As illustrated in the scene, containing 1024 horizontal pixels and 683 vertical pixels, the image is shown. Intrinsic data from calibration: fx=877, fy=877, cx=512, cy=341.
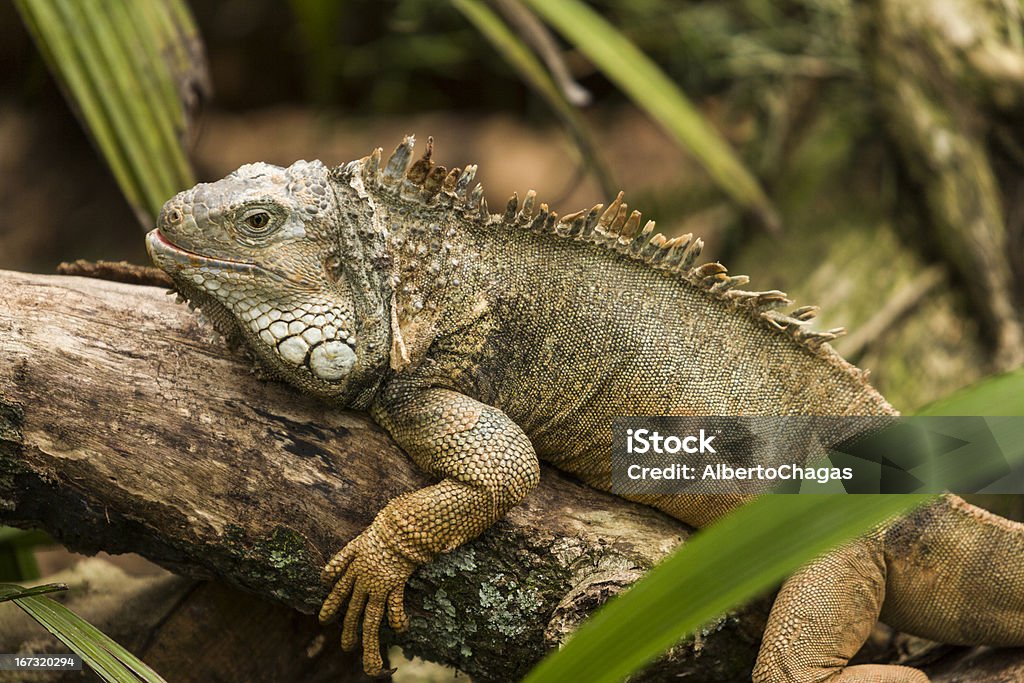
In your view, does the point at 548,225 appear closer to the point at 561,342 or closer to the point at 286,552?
the point at 561,342

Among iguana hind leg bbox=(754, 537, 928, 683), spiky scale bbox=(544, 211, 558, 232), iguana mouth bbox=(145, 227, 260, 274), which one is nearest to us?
A: iguana mouth bbox=(145, 227, 260, 274)

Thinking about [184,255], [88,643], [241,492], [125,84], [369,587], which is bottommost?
[88,643]

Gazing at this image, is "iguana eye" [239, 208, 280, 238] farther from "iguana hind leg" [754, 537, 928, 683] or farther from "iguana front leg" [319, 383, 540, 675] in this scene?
"iguana hind leg" [754, 537, 928, 683]

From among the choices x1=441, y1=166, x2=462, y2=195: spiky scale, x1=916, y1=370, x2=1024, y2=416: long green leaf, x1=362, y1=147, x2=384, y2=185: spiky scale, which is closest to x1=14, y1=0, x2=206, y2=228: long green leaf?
x1=362, y1=147, x2=384, y2=185: spiky scale

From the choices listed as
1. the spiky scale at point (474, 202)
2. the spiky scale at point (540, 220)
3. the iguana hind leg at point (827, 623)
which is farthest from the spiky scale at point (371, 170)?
the iguana hind leg at point (827, 623)

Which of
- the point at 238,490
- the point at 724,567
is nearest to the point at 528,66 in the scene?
the point at 238,490

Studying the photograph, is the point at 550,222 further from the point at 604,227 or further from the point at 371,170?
the point at 371,170

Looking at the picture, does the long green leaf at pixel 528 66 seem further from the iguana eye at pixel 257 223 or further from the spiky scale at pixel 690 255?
the iguana eye at pixel 257 223

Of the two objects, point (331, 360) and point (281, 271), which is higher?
point (281, 271)
